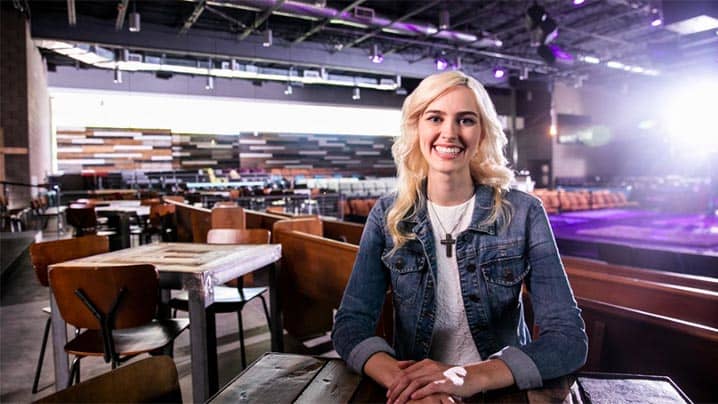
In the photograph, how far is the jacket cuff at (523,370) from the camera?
1.04 meters

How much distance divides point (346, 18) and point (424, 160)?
8757mm

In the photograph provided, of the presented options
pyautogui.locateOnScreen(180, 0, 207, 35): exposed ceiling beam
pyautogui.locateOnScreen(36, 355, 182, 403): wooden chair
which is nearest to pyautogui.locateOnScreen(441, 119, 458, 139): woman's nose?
pyautogui.locateOnScreen(36, 355, 182, 403): wooden chair

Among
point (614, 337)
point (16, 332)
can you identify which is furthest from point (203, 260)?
point (16, 332)

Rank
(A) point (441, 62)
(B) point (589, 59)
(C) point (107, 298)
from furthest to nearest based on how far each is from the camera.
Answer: (B) point (589, 59), (A) point (441, 62), (C) point (107, 298)

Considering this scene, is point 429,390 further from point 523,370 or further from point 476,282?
point 476,282

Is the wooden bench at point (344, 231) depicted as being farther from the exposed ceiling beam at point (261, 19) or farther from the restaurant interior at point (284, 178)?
the exposed ceiling beam at point (261, 19)

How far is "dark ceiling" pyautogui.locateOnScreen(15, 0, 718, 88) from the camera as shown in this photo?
9.20 m

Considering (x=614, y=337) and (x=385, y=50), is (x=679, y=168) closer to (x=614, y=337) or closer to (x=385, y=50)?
(x=385, y=50)

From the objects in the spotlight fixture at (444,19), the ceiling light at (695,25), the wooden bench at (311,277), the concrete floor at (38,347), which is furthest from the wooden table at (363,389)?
the spotlight fixture at (444,19)

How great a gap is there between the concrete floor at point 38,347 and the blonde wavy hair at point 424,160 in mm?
2010

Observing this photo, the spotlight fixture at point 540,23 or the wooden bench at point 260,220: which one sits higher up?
the spotlight fixture at point 540,23

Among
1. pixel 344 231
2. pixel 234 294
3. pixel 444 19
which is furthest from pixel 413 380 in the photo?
pixel 444 19

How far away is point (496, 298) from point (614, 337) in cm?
101

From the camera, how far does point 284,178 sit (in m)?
14.6
